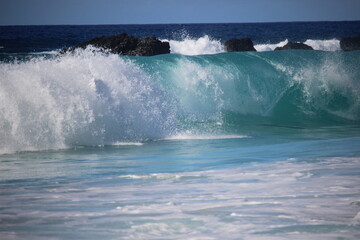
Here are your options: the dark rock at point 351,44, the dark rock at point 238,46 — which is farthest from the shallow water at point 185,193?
the dark rock at point 351,44

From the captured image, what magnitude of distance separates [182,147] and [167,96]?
2.84 metres

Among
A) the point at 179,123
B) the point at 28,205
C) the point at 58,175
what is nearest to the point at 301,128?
the point at 179,123

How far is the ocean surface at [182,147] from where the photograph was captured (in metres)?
4.52

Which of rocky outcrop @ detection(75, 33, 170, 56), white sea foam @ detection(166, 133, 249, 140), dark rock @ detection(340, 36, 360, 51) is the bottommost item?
white sea foam @ detection(166, 133, 249, 140)

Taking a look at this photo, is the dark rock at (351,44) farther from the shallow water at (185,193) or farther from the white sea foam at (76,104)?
the shallow water at (185,193)

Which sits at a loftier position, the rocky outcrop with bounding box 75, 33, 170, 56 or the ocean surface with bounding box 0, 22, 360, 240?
the rocky outcrop with bounding box 75, 33, 170, 56

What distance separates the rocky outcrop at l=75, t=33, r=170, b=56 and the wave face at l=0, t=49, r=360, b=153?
22.9 feet

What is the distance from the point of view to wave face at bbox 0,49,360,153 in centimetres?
924

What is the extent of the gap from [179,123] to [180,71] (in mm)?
3151

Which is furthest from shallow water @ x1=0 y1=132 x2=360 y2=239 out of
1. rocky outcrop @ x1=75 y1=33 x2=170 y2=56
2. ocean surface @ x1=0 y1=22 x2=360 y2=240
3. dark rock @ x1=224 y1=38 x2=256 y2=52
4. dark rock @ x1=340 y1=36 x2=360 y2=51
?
dark rock @ x1=340 y1=36 x2=360 y2=51

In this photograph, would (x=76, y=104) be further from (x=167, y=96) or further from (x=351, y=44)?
(x=351, y=44)

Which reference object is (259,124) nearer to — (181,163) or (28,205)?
(181,163)

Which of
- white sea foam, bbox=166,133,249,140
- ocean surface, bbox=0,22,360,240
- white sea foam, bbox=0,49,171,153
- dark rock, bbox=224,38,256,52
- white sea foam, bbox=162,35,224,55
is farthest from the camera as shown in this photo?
white sea foam, bbox=162,35,224,55

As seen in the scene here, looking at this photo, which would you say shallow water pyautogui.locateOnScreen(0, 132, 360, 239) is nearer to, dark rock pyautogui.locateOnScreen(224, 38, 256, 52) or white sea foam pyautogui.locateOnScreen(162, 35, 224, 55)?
dark rock pyautogui.locateOnScreen(224, 38, 256, 52)
